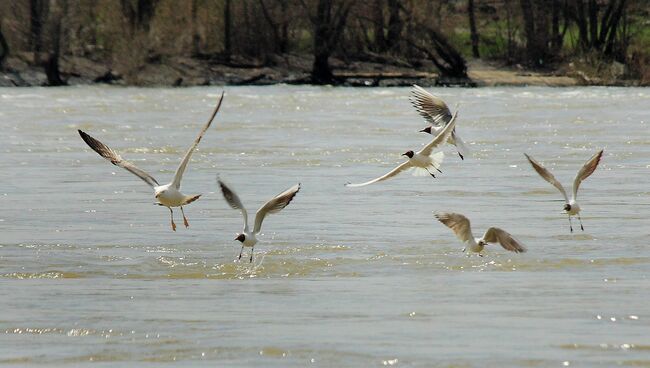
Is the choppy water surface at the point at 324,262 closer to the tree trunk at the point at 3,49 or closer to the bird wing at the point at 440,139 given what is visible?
the bird wing at the point at 440,139

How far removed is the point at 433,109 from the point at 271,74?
1208 inches

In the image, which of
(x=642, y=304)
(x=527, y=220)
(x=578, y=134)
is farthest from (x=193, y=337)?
(x=578, y=134)

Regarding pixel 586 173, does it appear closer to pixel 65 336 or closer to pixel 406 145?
pixel 65 336

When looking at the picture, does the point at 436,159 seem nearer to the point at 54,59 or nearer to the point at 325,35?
the point at 54,59

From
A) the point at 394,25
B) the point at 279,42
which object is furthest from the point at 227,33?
the point at 394,25

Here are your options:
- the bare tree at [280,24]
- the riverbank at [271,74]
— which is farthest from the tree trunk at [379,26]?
the bare tree at [280,24]

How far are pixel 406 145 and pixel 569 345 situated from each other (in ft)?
47.8

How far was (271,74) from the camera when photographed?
4653 cm

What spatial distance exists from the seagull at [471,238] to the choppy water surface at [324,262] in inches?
7.4

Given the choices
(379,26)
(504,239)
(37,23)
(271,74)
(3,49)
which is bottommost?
(271,74)

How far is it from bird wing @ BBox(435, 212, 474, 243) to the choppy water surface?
0.25 metres

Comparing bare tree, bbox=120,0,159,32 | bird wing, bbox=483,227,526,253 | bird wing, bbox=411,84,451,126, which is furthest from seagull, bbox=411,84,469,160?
bare tree, bbox=120,0,159,32

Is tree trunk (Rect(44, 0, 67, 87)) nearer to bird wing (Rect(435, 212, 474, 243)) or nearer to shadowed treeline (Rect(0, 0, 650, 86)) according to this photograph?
shadowed treeline (Rect(0, 0, 650, 86))

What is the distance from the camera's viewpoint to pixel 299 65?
47531mm
